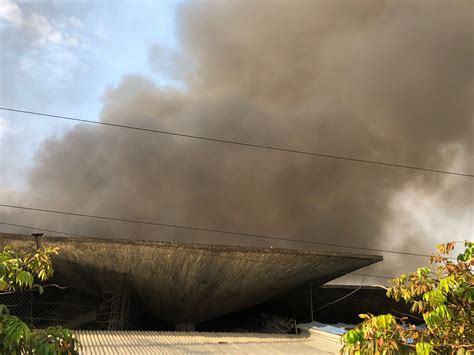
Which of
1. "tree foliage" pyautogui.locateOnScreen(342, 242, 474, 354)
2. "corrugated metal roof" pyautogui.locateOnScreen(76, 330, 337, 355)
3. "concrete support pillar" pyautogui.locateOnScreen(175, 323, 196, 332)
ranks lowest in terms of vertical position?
"concrete support pillar" pyautogui.locateOnScreen(175, 323, 196, 332)

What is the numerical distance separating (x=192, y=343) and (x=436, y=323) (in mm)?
9178

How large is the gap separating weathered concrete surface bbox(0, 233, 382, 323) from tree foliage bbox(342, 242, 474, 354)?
28.4ft

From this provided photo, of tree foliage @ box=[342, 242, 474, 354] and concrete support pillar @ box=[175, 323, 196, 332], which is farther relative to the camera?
concrete support pillar @ box=[175, 323, 196, 332]

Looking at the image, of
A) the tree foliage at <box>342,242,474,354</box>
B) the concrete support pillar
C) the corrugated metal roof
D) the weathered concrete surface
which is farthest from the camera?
the concrete support pillar

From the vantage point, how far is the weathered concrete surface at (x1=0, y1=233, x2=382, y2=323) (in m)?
12.5

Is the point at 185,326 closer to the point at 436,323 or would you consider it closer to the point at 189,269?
the point at 189,269

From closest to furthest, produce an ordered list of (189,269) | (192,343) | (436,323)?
(436,323) → (192,343) → (189,269)

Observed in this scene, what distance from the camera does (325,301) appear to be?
21.0m

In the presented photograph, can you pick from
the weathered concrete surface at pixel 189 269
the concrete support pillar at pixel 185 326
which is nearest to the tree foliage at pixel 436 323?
the weathered concrete surface at pixel 189 269

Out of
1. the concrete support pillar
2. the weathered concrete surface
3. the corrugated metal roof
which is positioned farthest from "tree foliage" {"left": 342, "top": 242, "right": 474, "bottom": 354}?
the concrete support pillar

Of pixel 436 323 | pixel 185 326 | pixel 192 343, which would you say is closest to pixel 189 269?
pixel 192 343

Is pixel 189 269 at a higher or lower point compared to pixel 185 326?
higher

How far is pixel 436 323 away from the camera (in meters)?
4.15

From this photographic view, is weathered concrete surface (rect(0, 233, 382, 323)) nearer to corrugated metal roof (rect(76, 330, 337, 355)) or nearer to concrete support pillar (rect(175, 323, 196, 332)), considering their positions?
concrete support pillar (rect(175, 323, 196, 332))
